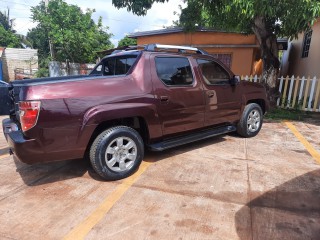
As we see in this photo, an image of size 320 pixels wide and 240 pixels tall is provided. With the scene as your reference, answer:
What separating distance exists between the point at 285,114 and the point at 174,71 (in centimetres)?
589

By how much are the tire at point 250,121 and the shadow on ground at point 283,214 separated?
2058 millimetres

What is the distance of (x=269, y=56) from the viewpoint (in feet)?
29.0

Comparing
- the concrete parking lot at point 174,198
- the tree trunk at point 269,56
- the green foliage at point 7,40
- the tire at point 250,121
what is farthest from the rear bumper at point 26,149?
the green foliage at point 7,40

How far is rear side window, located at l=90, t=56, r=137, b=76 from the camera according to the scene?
4101mm

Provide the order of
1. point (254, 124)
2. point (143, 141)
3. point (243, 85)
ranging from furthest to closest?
point (254, 124), point (243, 85), point (143, 141)

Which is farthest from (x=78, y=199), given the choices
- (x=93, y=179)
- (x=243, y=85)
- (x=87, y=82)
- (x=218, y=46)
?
(x=218, y=46)

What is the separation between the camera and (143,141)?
3979 millimetres

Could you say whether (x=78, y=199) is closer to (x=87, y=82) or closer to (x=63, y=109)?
(x=63, y=109)

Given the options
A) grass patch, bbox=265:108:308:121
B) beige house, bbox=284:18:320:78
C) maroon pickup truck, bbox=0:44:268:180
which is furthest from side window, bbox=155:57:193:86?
beige house, bbox=284:18:320:78

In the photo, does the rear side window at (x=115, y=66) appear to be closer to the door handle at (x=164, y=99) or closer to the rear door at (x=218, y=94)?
the door handle at (x=164, y=99)

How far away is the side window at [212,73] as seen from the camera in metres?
4.57

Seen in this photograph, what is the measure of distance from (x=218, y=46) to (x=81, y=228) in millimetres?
12448

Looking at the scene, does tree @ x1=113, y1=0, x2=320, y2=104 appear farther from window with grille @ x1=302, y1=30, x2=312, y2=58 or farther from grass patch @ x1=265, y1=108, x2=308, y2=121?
window with grille @ x1=302, y1=30, x2=312, y2=58

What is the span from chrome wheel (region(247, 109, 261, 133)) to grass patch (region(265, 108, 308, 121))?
2.51 meters
